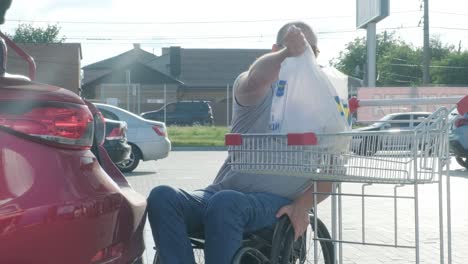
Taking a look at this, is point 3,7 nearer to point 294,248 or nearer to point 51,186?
point 51,186

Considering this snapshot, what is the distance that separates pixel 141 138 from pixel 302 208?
41.7 ft

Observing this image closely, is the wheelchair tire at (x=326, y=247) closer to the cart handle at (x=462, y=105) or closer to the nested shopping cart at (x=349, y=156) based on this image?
the nested shopping cart at (x=349, y=156)

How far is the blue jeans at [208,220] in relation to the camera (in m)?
3.94

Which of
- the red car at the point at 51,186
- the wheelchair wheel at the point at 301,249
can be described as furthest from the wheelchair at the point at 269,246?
the red car at the point at 51,186

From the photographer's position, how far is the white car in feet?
54.7

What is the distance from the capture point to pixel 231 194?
4.02 m

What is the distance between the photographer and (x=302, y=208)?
170 inches

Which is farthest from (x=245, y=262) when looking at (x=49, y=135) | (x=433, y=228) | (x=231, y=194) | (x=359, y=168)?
(x=433, y=228)

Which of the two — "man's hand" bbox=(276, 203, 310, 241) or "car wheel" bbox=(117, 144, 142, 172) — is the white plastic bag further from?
"car wheel" bbox=(117, 144, 142, 172)

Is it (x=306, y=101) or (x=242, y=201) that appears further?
(x=242, y=201)

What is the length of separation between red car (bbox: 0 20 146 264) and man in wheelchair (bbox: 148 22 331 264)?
62cm

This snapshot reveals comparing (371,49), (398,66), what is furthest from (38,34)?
(371,49)

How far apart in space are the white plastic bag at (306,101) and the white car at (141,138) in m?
12.9

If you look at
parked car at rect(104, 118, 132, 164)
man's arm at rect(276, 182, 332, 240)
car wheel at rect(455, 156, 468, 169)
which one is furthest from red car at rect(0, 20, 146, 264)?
car wheel at rect(455, 156, 468, 169)
